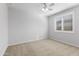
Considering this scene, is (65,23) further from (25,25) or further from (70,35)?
(25,25)

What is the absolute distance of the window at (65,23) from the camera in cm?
361

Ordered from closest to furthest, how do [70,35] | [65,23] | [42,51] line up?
[42,51], [70,35], [65,23]

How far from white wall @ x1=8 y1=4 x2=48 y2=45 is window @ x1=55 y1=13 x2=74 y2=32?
1010mm

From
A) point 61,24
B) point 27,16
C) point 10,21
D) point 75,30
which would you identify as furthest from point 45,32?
point 10,21

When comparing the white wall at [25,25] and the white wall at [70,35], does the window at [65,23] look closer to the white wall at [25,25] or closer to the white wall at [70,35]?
the white wall at [70,35]

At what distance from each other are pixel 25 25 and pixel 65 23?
94.4 inches

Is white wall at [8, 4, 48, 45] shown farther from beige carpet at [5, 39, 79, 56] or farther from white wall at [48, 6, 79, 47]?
beige carpet at [5, 39, 79, 56]

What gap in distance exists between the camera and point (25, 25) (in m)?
4.03

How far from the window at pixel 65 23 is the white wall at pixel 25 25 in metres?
1.01

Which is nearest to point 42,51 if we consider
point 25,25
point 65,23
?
point 25,25

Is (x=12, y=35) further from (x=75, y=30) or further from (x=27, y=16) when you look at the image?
(x=75, y=30)

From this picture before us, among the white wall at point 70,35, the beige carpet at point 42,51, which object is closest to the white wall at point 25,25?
the white wall at point 70,35

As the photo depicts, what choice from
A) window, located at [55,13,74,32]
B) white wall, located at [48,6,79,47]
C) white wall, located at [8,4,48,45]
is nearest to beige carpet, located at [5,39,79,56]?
white wall, located at [48,6,79,47]

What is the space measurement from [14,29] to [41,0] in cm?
332
